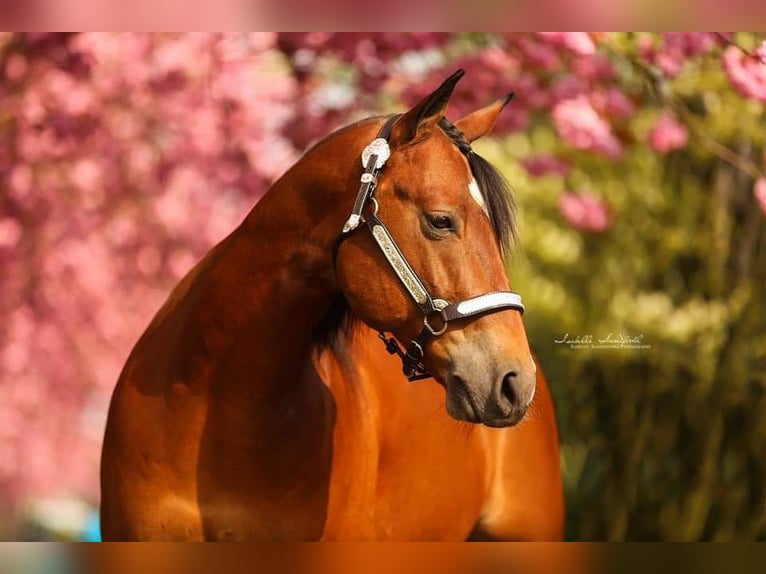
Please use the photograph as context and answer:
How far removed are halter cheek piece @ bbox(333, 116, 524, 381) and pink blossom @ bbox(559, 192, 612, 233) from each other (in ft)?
6.07

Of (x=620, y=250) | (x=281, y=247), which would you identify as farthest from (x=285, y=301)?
(x=620, y=250)

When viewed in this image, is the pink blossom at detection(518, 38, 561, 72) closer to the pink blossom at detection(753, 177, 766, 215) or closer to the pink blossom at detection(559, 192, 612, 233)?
the pink blossom at detection(559, 192, 612, 233)

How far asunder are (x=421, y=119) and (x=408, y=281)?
364 mm

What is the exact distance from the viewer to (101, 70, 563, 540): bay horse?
2.05 meters

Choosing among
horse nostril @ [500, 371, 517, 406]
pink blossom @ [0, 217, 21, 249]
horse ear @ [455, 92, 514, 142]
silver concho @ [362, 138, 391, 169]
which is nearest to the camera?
horse nostril @ [500, 371, 517, 406]

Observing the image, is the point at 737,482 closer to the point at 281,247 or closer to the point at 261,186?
the point at 261,186

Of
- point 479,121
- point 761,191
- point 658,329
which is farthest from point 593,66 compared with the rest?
point 479,121

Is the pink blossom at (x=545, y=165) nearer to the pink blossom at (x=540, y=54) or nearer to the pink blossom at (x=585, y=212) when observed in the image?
the pink blossom at (x=585, y=212)

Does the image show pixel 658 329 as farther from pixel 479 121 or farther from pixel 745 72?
pixel 479 121

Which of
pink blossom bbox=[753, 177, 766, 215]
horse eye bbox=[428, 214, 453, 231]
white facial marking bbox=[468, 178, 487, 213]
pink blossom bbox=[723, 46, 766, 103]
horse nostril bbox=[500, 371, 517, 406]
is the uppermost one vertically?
pink blossom bbox=[723, 46, 766, 103]

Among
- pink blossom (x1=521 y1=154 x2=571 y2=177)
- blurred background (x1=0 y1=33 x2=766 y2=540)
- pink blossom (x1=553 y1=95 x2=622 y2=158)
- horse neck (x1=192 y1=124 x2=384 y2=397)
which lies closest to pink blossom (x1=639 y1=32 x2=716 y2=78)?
blurred background (x1=0 y1=33 x2=766 y2=540)

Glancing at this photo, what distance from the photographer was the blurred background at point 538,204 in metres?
3.74

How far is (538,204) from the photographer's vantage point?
12.6 feet

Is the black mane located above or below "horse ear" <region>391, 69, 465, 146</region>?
below
